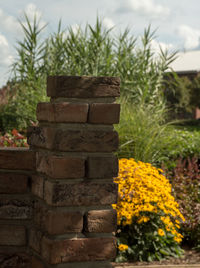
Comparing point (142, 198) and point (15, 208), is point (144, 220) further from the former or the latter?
point (15, 208)

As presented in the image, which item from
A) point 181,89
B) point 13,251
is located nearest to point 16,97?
point 13,251

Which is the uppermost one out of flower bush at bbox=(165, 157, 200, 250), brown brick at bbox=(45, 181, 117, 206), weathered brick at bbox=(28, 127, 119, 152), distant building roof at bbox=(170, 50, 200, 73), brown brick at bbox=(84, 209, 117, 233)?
distant building roof at bbox=(170, 50, 200, 73)

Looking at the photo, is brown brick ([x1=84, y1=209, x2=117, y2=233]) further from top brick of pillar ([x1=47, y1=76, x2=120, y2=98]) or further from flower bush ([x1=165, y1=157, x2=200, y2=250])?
flower bush ([x1=165, y1=157, x2=200, y2=250])

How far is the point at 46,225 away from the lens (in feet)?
4.98

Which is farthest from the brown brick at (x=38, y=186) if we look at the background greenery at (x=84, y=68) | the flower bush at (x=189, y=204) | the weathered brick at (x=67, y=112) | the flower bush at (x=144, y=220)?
the background greenery at (x=84, y=68)

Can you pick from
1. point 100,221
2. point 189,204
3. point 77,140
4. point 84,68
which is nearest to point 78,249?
point 100,221

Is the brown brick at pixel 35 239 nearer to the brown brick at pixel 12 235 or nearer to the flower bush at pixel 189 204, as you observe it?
the brown brick at pixel 12 235

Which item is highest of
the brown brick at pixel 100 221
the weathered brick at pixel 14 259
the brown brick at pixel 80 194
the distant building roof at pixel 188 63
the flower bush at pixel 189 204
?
the distant building roof at pixel 188 63

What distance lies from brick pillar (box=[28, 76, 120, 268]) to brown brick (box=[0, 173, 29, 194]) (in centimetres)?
8

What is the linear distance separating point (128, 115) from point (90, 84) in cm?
451

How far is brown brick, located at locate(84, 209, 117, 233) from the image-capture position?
1.54 meters

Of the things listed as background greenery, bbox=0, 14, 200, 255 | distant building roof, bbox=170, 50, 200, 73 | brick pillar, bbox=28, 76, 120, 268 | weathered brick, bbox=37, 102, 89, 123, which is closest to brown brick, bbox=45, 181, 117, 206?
brick pillar, bbox=28, 76, 120, 268

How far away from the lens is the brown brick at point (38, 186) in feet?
5.12

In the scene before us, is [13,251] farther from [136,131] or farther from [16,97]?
[16,97]
